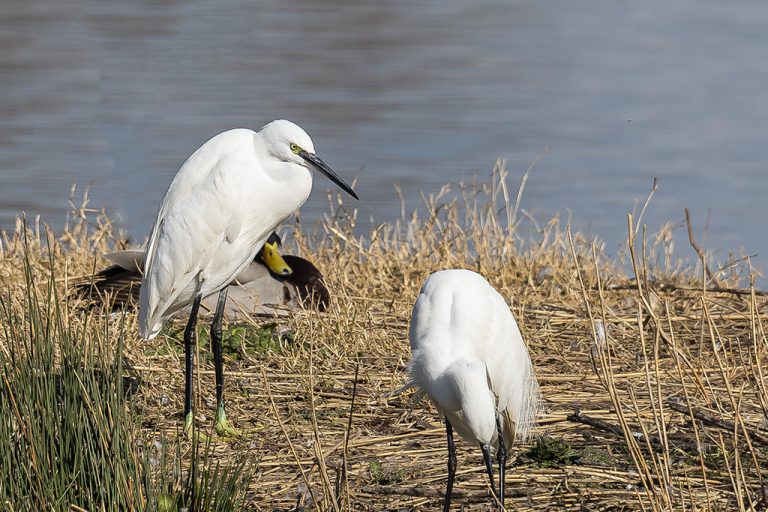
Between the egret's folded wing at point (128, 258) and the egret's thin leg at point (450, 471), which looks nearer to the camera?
the egret's thin leg at point (450, 471)

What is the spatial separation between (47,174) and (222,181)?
7456 millimetres

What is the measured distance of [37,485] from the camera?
11.2 feet

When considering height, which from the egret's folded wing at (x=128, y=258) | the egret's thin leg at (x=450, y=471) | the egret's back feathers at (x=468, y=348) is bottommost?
the egret's thin leg at (x=450, y=471)

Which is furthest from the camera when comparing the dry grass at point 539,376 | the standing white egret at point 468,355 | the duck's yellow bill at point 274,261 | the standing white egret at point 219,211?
the duck's yellow bill at point 274,261

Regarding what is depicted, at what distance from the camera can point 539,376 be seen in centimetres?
529

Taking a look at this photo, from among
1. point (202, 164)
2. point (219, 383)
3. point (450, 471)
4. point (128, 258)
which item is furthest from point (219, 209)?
point (450, 471)

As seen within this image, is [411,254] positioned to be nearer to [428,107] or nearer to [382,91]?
[428,107]

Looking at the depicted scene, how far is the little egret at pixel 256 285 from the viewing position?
6.34 m

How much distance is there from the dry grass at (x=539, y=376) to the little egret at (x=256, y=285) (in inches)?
5.9

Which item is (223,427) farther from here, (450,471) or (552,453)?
(552,453)

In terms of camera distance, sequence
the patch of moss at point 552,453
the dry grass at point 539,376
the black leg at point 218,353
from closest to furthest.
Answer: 1. the dry grass at point 539,376
2. the patch of moss at point 552,453
3. the black leg at point 218,353

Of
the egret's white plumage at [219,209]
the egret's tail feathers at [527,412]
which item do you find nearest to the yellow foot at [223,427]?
the egret's white plumage at [219,209]

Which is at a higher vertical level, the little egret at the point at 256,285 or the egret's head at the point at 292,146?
the egret's head at the point at 292,146

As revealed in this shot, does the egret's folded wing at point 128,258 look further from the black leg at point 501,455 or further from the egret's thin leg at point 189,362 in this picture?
the black leg at point 501,455
